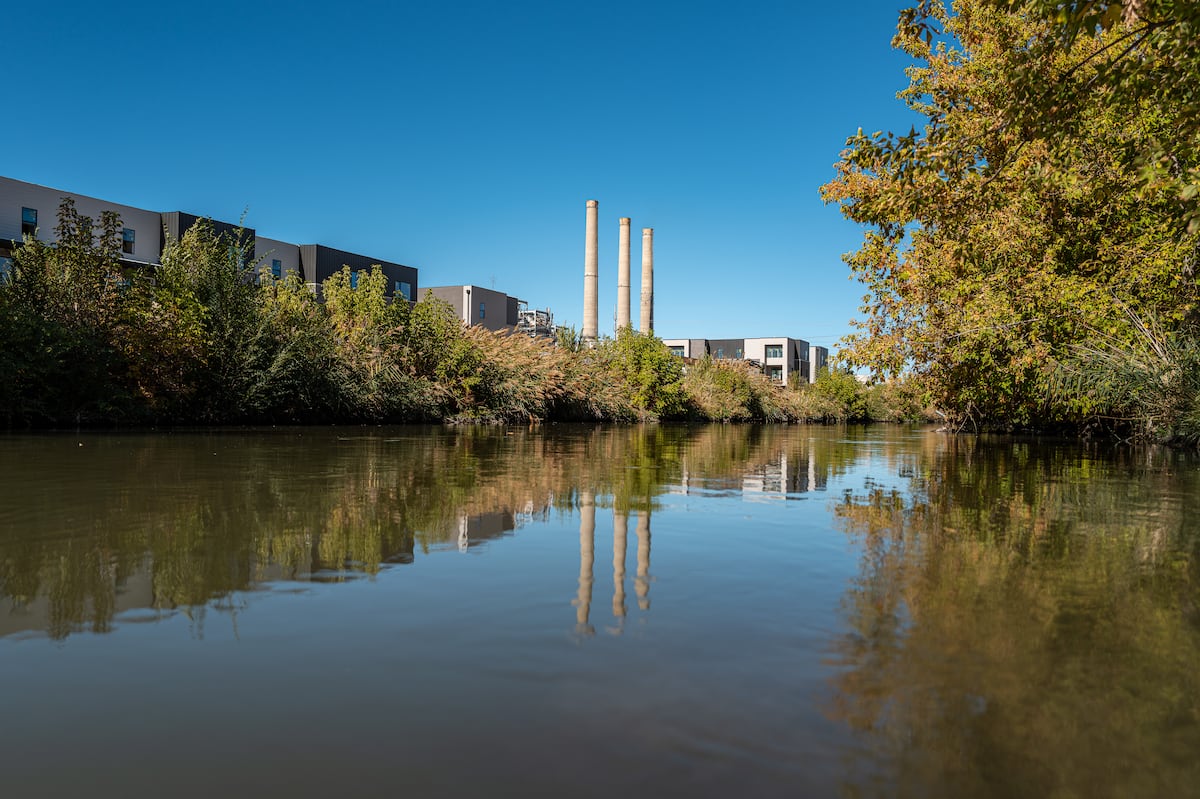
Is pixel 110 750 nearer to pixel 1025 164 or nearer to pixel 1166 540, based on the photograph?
pixel 1166 540

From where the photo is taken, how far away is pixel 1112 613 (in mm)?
2895

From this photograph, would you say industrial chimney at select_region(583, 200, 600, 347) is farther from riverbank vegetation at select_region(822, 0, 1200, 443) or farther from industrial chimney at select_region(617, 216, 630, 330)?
riverbank vegetation at select_region(822, 0, 1200, 443)

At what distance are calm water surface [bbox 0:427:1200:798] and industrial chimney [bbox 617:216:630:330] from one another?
43754 mm

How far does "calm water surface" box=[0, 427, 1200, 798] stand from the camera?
1639 millimetres

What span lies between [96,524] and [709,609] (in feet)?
11.5

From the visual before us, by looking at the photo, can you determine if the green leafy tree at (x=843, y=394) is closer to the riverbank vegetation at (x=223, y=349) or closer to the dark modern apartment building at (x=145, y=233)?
the dark modern apartment building at (x=145, y=233)

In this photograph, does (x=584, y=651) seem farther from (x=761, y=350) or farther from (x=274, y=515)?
(x=761, y=350)

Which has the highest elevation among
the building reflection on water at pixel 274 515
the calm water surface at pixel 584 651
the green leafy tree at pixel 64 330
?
the green leafy tree at pixel 64 330

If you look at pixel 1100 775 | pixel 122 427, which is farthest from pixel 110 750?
pixel 122 427

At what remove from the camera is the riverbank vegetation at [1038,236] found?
23.3 ft

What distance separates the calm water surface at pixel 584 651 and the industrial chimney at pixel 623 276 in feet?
144

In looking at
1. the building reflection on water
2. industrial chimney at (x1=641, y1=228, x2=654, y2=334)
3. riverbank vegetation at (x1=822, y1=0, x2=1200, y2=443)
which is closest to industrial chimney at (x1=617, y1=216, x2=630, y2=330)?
industrial chimney at (x1=641, y1=228, x2=654, y2=334)

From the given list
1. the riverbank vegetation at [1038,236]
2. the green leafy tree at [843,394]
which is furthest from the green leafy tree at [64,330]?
the green leafy tree at [843,394]

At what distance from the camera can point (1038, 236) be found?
15781 millimetres
